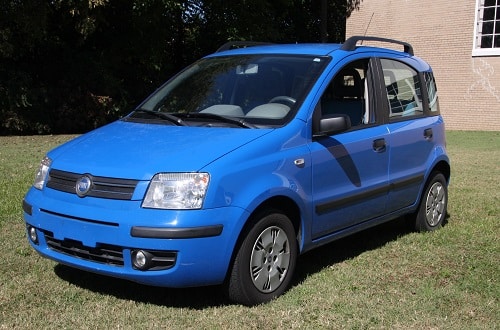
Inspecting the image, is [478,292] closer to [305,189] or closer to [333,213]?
[333,213]

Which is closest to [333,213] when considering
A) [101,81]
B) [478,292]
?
[478,292]

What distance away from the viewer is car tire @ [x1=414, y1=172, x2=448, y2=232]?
19.4 feet

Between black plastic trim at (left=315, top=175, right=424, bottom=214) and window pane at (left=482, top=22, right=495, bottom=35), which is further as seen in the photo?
window pane at (left=482, top=22, right=495, bottom=35)

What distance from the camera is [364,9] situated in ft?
70.8

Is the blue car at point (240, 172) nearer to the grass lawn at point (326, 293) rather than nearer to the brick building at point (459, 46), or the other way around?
the grass lawn at point (326, 293)

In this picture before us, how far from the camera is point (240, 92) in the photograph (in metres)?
4.76

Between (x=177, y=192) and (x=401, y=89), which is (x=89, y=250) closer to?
(x=177, y=192)

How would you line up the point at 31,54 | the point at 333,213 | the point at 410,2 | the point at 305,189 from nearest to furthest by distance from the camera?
the point at 305,189
the point at 333,213
the point at 31,54
the point at 410,2

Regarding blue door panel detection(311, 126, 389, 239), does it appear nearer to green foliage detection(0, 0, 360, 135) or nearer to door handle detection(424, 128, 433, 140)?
door handle detection(424, 128, 433, 140)

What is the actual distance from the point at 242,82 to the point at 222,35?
17.5m

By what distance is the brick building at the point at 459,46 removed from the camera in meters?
19.1

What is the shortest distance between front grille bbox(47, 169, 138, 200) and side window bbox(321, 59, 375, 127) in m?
1.98

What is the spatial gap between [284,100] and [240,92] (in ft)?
1.48

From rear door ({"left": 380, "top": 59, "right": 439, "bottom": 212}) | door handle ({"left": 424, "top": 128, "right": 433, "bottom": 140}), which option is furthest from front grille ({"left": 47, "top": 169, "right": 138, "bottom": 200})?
door handle ({"left": 424, "top": 128, "right": 433, "bottom": 140})
